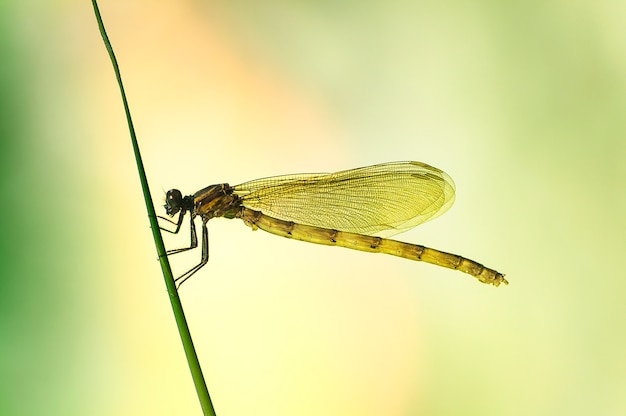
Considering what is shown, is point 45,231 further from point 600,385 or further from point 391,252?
point 600,385

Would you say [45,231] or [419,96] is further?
[419,96]

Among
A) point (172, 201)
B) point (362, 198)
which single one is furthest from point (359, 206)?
point (172, 201)

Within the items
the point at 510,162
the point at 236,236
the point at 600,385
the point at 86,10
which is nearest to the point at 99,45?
the point at 86,10

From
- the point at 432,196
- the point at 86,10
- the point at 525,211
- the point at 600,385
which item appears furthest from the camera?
the point at 86,10

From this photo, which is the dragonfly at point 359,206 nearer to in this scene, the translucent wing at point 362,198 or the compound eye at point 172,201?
the translucent wing at point 362,198

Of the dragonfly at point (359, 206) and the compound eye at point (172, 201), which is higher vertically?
the dragonfly at point (359, 206)

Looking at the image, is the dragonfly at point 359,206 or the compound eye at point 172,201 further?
the dragonfly at point 359,206

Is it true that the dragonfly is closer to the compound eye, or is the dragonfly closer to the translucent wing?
the translucent wing

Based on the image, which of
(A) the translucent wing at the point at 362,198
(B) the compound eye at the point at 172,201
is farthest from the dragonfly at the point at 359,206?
(B) the compound eye at the point at 172,201
